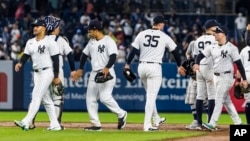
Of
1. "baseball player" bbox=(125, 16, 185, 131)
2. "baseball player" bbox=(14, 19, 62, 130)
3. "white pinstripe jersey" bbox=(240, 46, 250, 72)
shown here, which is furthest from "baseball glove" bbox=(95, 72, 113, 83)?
"white pinstripe jersey" bbox=(240, 46, 250, 72)

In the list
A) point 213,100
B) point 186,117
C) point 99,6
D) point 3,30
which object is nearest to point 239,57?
point 213,100

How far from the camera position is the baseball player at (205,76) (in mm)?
19406

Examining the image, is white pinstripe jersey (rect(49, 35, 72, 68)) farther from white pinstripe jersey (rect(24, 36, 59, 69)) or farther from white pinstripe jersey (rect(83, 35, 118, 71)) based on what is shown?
white pinstripe jersey (rect(24, 36, 59, 69))

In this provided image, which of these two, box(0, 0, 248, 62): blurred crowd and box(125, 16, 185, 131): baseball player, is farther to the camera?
box(0, 0, 248, 62): blurred crowd

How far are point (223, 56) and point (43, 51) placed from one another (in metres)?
3.59

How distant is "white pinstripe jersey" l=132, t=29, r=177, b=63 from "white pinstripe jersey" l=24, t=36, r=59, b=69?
1.69 metres

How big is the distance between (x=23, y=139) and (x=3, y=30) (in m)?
17.2

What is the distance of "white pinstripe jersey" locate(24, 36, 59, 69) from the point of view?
712 inches

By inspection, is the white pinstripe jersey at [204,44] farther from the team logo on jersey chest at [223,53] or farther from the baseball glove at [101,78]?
the baseball glove at [101,78]

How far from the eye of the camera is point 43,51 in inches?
714

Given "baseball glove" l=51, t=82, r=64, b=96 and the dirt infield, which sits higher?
"baseball glove" l=51, t=82, r=64, b=96

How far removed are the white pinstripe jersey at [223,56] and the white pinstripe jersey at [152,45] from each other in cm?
87

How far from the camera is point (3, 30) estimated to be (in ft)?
109

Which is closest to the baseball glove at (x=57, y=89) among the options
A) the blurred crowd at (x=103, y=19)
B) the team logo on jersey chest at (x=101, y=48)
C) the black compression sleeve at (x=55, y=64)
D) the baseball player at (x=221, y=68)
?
the black compression sleeve at (x=55, y=64)
